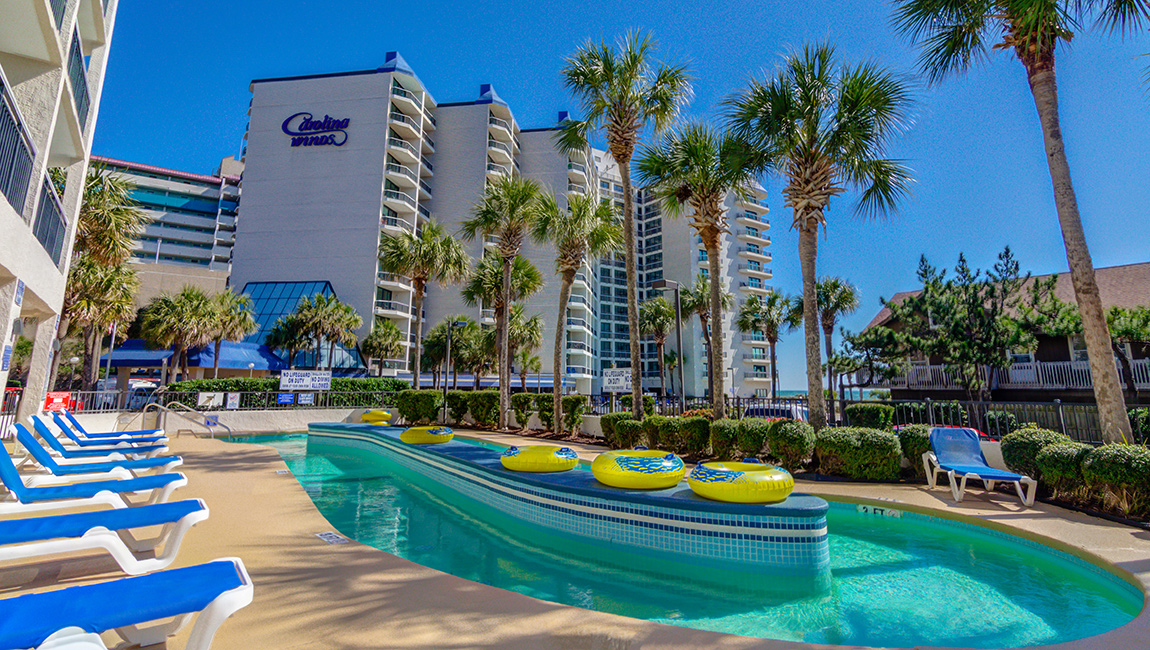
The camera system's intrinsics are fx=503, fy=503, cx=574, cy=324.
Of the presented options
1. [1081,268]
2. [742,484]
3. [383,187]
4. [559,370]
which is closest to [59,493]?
[742,484]

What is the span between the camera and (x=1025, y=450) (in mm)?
7738

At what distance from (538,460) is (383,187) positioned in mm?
46500

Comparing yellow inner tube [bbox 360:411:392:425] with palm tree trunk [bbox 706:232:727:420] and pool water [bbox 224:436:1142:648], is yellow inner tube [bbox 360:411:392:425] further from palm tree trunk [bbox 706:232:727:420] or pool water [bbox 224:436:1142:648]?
palm tree trunk [bbox 706:232:727:420]

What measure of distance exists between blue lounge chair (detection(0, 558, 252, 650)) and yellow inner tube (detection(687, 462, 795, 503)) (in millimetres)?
4702

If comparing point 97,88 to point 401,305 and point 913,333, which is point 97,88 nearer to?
point 913,333

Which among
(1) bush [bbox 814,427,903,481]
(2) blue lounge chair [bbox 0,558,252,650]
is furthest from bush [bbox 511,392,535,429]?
(2) blue lounge chair [bbox 0,558,252,650]

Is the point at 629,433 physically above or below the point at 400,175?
below

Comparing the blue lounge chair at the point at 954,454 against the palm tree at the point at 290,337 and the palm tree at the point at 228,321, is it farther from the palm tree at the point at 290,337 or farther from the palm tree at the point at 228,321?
the palm tree at the point at 290,337

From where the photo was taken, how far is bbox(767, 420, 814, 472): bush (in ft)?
31.9

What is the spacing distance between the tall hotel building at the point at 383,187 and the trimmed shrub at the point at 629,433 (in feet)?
97.6

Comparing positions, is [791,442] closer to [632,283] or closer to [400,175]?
[632,283]

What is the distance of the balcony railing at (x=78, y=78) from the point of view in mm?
8914

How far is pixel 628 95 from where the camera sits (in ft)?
45.8

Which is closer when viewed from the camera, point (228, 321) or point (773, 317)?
point (228, 321)
